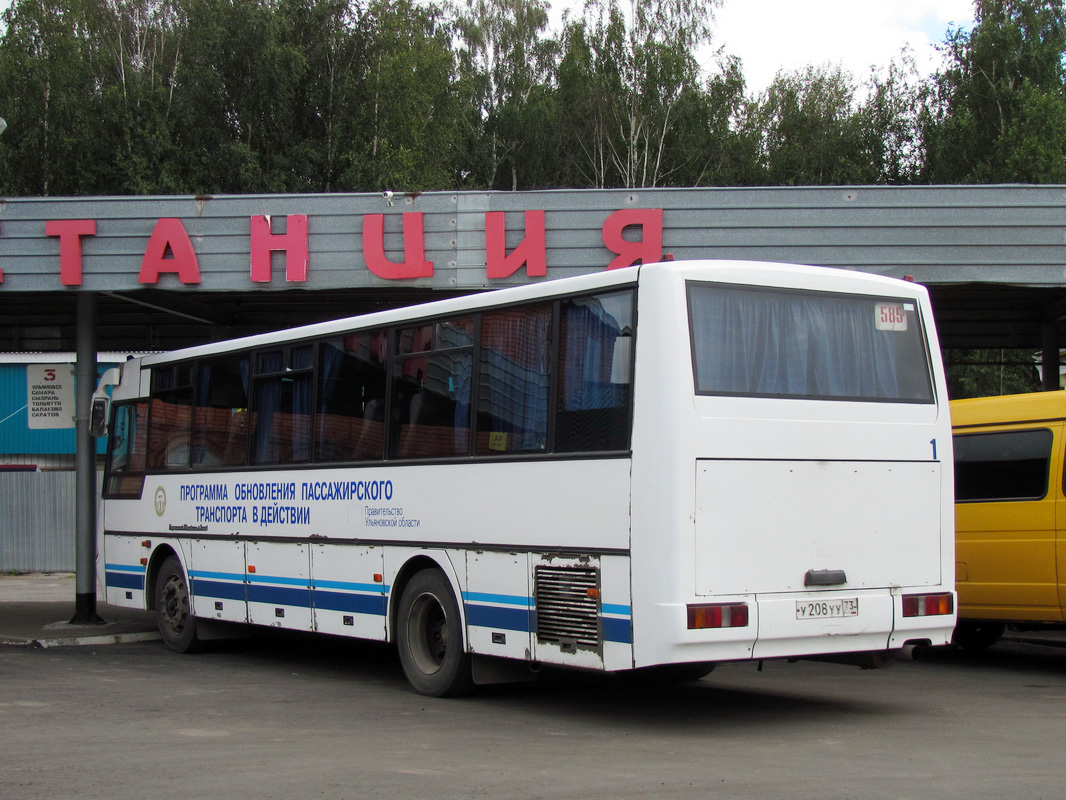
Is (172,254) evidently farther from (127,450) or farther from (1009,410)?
(1009,410)

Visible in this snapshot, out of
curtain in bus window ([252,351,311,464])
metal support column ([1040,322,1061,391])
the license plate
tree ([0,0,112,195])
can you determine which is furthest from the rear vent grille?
tree ([0,0,112,195])

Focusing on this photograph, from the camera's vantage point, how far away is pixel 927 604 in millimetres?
8586

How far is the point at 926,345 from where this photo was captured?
9.09m

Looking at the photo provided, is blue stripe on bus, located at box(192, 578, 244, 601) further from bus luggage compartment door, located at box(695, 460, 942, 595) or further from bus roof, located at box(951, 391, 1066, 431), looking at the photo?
bus roof, located at box(951, 391, 1066, 431)

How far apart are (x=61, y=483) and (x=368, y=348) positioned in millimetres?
19599

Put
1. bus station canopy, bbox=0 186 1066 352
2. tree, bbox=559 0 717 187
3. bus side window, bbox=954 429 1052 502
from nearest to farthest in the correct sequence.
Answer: bus side window, bbox=954 429 1052 502 < bus station canopy, bbox=0 186 1066 352 < tree, bbox=559 0 717 187

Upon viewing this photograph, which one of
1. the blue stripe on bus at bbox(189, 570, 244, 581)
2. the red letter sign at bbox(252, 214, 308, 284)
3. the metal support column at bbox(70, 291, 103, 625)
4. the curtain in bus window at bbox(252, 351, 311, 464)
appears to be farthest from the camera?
the metal support column at bbox(70, 291, 103, 625)

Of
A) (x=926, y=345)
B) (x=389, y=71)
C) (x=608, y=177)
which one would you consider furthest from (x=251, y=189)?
(x=926, y=345)

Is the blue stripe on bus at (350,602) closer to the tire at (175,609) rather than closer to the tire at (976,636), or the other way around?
the tire at (175,609)

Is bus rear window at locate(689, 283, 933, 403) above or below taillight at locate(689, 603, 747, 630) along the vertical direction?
above

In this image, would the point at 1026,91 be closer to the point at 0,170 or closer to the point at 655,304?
the point at 0,170

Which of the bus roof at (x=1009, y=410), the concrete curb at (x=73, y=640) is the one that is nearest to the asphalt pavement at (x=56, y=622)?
the concrete curb at (x=73, y=640)

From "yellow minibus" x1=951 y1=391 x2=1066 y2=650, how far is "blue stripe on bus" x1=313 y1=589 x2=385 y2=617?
17.9 ft

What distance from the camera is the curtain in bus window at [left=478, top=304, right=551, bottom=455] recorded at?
8.77 meters
